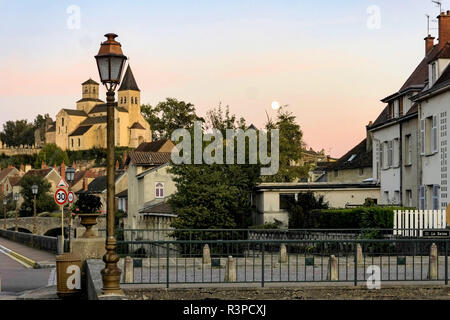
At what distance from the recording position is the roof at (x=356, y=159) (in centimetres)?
5734

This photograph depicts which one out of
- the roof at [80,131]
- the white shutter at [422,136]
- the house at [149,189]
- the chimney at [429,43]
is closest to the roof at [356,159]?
the house at [149,189]

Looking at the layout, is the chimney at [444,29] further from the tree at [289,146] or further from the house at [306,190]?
the tree at [289,146]

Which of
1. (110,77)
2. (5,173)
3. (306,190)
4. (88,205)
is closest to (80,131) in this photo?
(5,173)

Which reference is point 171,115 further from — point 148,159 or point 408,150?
point 408,150

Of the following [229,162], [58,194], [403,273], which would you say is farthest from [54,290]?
[229,162]

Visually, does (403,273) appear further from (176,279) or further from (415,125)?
(415,125)

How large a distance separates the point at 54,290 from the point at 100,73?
294 inches

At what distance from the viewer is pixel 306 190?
4506 centimetres

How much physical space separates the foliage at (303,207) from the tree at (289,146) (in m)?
17.5

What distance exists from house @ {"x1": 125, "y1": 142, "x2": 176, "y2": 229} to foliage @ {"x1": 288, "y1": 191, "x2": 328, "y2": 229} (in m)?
16.7

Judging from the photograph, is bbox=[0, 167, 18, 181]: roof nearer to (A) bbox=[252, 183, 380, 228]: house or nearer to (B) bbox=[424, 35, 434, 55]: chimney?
(A) bbox=[252, 183, 380, 228]: house

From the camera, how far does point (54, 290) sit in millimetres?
19016

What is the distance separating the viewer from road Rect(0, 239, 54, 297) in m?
20.9

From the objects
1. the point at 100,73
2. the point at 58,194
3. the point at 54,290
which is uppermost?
the point at 100,73
